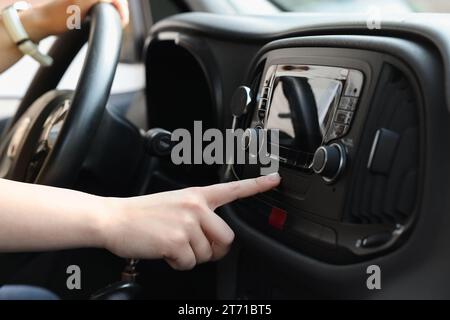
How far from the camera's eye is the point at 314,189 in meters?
0.76

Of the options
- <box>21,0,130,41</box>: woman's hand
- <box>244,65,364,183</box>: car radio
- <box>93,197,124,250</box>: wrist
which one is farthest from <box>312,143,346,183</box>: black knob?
<box>21,0,130,41</box>: woman's hand

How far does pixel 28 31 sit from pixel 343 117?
1.69ft

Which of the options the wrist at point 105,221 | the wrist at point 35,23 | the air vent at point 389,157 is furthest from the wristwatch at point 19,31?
the air vent at point 389,157

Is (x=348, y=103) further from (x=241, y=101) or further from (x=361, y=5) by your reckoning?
(x=361, y=5)

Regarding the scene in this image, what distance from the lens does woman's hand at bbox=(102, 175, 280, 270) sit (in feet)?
2.01

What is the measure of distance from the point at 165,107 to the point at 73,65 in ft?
0.69

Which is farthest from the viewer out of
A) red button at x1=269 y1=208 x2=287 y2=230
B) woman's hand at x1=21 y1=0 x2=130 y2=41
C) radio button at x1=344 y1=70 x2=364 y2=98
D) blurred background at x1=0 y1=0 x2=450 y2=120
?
blurred background at x1=0 y1=0 x2=450 y2=120

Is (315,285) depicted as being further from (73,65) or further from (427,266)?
(73,65)

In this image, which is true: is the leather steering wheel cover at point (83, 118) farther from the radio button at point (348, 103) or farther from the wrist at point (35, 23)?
the radio button at point (348, 103)

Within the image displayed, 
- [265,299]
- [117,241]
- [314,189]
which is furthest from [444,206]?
[265,299]

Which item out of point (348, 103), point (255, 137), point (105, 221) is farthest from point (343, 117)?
point (105, 221)

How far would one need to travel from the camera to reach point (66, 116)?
812 millimetres

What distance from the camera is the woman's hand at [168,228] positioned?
61cm

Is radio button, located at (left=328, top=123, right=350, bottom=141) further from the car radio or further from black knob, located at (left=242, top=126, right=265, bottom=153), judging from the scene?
black knob, located at (left=242, top=126, right=265, bottom=153)
